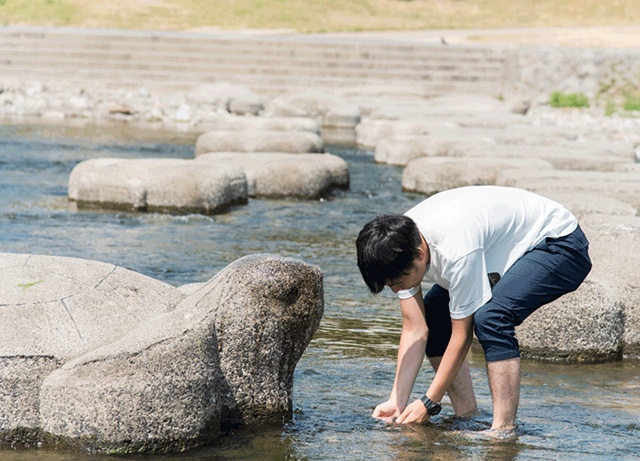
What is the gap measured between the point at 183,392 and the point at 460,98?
62.8 feet

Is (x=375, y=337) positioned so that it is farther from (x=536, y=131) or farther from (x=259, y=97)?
(x=259, y=97)

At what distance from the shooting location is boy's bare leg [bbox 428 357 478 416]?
4888mm

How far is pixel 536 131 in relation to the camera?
15945mm

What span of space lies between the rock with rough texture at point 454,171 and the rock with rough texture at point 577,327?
618 cm

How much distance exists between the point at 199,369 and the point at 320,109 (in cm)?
1694

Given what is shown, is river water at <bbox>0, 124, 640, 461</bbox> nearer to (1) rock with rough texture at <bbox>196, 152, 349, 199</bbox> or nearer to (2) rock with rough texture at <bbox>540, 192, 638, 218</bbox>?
(1) rock with rough texture at <bbox>196, 152, 349, 199</bbox>

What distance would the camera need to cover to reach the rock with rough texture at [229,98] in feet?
71.4

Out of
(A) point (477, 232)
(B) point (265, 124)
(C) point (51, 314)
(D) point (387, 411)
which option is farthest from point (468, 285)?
(B) point (265, 124)

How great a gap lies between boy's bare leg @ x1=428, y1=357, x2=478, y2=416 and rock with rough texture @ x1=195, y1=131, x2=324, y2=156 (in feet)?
30.8

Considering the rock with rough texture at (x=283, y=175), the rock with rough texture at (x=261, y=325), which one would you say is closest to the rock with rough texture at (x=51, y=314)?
the rock with rough texture at (x=261, y=325)

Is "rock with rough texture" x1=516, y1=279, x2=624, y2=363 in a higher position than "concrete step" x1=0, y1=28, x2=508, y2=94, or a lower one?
lower

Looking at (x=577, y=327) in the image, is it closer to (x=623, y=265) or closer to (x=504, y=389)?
(x=623, y=265)

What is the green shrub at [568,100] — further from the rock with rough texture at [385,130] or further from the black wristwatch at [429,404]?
the black wristwatch at [429,404]

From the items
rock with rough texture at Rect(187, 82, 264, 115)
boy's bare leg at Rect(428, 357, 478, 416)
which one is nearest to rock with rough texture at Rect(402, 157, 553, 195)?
boy's bare leg at Rect(428, 357, 478, 416)
